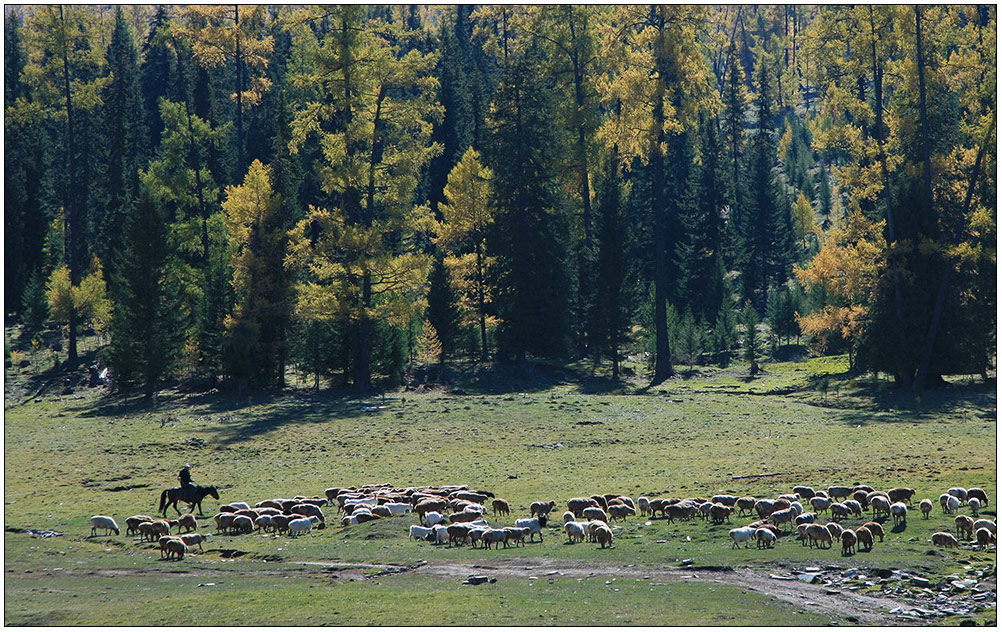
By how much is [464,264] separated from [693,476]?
28467 millimetres

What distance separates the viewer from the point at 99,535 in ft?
83.1

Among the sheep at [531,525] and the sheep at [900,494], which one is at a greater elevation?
the sheep at [900,494]

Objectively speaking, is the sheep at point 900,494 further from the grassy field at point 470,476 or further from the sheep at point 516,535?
the sheep at point 516,535

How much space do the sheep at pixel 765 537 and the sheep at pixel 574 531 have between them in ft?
12.2

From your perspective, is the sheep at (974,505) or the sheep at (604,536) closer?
the sheep at (604,536)

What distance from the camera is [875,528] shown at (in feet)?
69.9

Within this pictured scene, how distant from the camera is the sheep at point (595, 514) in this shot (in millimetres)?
24328

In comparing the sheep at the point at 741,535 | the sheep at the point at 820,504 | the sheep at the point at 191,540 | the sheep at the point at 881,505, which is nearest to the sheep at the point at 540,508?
the sheep at the point at 741,535

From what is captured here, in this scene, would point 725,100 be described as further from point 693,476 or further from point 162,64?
point 693,476

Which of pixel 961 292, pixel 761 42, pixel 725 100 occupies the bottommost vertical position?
pixel 961 292

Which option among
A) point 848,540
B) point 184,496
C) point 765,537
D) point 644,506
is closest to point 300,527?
point 184,496

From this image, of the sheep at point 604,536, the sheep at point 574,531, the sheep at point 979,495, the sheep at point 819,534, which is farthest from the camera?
the sheep at point 979,495

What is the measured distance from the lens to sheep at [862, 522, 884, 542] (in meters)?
21.2

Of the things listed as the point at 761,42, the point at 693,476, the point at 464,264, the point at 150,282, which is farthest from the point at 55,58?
the point at 761,42
